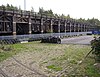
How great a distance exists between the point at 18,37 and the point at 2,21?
4150 millimetres

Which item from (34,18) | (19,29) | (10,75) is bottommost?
(10,75)

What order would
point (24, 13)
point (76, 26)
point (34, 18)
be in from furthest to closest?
1. point (76, 26)
2. point (34, 18)
3. point (24, 13)

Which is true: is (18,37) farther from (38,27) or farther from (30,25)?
A: (38,27)

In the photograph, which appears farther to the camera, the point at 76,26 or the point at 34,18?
the point at 76,26

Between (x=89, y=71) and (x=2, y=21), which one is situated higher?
(x=2, y=21)

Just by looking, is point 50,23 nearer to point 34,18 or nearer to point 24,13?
point 34,18

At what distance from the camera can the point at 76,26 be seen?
73.6 m

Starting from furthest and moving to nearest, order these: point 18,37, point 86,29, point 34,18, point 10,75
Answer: point 86,29 → point 34,18 → point 18,37 → point 10,75

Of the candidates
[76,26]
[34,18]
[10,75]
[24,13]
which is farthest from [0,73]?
[76,26]

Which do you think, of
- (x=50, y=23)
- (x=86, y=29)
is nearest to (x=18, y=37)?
(x=50, y=23)

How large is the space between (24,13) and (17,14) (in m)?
2.72

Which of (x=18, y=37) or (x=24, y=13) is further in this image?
(x=24, y=13)

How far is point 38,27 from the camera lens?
42.1 metres

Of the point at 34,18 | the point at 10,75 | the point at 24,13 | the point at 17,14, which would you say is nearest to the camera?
the point at 10,75
